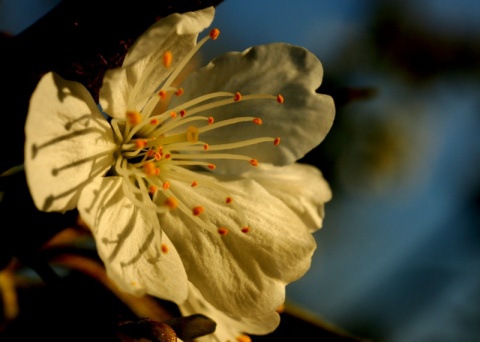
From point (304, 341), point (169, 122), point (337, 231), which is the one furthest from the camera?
point (337, 231)

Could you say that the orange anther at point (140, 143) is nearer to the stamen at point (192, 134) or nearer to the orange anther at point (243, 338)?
the stamen at point (192, 134)

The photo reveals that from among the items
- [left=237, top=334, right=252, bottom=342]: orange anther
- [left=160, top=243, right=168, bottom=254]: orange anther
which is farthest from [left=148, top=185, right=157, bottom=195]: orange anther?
[left=237, top=334, right=252, bottom=342]: orange anther

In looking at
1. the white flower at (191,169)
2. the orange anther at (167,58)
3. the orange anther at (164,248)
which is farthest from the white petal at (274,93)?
the orange anther at (164,248)

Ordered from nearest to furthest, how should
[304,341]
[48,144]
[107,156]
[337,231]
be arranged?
[48,144], [107,156], [304,341], [337,231]

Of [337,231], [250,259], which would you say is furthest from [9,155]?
[337,231]

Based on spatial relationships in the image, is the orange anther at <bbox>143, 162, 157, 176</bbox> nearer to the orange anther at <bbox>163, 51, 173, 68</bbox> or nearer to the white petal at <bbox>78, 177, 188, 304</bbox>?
the white petal at <bbox>78, 177, 188, 304</bbox>

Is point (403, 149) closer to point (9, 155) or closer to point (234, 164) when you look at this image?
point (234, 164)

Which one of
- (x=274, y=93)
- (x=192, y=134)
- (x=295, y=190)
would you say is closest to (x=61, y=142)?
(x=192, y=134)
